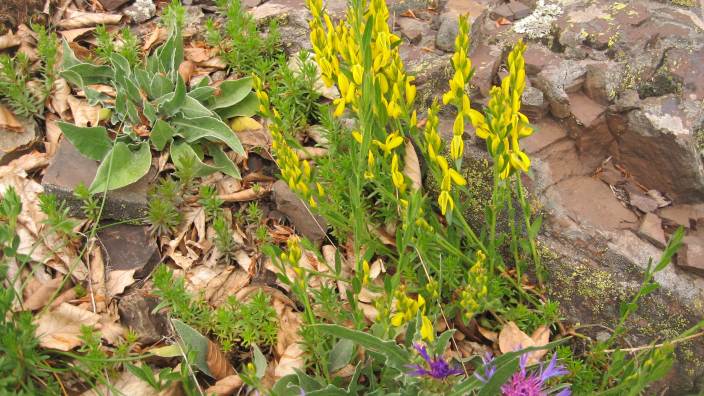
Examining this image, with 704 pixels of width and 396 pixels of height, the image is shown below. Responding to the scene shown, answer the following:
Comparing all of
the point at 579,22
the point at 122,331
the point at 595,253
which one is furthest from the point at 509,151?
the point at 122,331

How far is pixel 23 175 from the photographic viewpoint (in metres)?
3.26

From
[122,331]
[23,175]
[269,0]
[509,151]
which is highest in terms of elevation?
[509,151]

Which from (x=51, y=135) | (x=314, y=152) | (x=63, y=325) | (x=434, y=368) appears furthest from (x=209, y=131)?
(x=434, y=368)

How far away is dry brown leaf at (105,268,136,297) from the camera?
2.95m

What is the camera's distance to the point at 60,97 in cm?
358

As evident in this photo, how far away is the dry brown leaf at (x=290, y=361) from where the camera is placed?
8.82ft

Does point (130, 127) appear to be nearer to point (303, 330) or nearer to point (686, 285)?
point (303, 330)

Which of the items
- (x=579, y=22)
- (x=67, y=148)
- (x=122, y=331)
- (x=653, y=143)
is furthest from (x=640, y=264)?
(x=67, y=148)

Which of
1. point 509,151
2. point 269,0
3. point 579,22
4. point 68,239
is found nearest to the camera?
point 509,151

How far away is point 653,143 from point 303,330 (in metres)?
1.82

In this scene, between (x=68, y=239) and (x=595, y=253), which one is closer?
(x=595, y=253)

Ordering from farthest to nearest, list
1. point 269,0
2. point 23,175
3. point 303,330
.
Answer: point 269,0, point 23,175, point 303,330

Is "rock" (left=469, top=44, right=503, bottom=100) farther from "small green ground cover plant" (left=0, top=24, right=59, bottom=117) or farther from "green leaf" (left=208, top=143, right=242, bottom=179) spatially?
"small green ground cover plant" (left=0, top=24, right=59, bottom=117)

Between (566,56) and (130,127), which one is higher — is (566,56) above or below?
above
